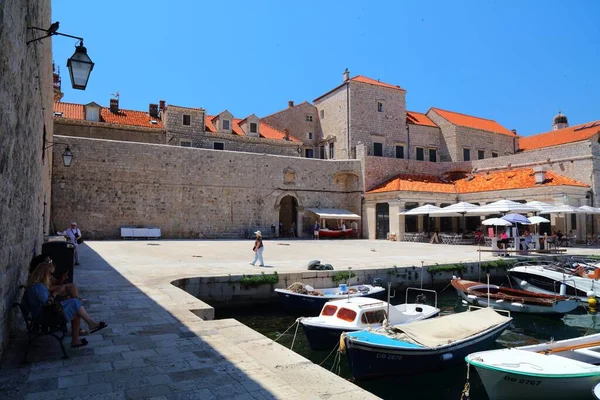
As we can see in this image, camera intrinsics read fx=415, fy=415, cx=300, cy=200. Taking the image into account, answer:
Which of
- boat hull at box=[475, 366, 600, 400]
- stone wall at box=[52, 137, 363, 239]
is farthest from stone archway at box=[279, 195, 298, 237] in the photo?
boat hull at box=[475, 366, 600, 400]

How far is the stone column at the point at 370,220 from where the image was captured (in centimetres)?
2881

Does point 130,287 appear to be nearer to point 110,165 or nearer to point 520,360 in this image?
point 520,360

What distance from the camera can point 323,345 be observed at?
26.2 feet

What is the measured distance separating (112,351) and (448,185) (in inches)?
1112

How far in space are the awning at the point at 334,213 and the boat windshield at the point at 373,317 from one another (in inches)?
→ 771

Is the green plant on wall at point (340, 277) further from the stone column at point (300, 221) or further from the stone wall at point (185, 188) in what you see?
the stone column at point (300, 221)

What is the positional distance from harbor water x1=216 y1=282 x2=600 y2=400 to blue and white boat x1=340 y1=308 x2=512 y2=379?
0.23 metres

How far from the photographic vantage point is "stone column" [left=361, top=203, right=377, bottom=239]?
28.8m

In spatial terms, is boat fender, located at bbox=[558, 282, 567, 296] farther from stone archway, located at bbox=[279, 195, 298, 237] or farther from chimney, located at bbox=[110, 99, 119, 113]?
chimney, located at bbox=[110, 99, 119, 113]

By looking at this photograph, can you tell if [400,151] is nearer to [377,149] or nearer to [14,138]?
[377,149]

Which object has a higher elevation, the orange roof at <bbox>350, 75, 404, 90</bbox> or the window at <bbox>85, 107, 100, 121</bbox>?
the orange roof at <bbox>350, 75, 404, 90</bbox>

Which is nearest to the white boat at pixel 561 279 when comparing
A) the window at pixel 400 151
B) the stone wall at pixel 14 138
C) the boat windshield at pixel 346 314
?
the boat windshield at pixel 346 314

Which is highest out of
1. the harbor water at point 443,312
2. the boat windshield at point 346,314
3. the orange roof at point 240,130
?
the orange roof at point 240,130

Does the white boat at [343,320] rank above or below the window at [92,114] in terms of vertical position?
below
